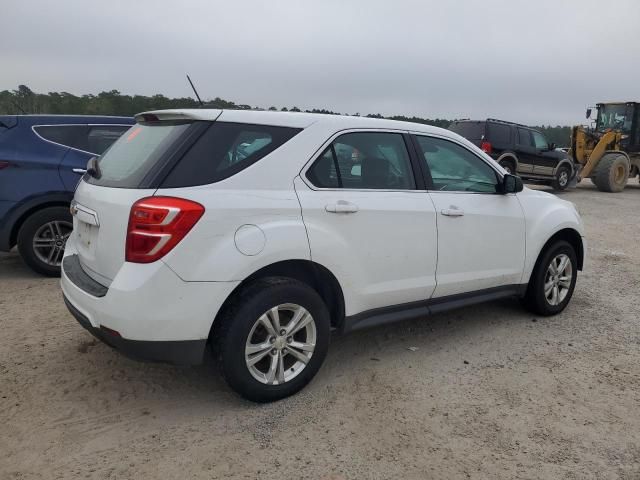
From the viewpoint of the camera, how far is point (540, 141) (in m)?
15.1

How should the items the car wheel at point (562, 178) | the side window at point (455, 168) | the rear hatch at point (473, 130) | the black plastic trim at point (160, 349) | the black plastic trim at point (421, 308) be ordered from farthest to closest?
1. the car wheel at point (562, 178)
2. the rear hatch at point (473, 130)
3. the side window at point (455, 168)
4. the black plastic trim at point (421, 308)
5. the black plastic trim at point (160, 349)

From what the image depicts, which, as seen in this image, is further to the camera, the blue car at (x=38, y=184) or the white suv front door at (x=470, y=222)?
the blue car at (x=38, y=184)

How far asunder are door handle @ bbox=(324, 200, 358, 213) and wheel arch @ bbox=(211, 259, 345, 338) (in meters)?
0.34

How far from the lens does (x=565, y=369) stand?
3529 mm

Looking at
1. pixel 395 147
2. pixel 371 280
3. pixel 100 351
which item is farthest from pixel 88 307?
pixel 395 147

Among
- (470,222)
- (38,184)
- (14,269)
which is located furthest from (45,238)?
(470,222)

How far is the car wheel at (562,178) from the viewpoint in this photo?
1559cm

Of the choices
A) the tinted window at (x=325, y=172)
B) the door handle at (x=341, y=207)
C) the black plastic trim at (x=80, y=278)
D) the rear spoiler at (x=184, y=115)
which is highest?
the rear spoiler at (x=184, y=115)

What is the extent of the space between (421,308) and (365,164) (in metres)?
1.11

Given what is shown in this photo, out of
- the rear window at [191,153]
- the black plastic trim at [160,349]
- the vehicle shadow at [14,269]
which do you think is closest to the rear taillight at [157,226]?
the rear window at [191,153]

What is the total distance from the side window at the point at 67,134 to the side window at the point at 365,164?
3.71 meters

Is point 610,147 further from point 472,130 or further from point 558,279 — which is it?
point 558,279

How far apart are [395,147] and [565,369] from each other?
76.6 inches

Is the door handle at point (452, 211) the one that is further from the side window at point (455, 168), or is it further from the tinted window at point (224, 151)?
the tinted window at point (224, 151)
